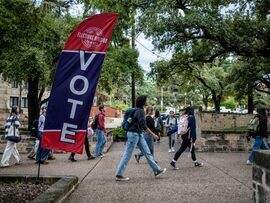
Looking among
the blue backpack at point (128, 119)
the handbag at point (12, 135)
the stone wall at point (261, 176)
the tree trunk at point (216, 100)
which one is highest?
the tree trunk at point (216, 100)

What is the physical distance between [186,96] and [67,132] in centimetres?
6644

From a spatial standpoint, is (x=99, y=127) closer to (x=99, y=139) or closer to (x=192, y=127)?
(x=99, y=139)

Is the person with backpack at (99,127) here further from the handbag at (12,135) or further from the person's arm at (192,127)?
the person's arm at (192,127)

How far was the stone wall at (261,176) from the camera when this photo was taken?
4941mm

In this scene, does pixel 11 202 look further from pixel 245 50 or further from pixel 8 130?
pixel 245 50

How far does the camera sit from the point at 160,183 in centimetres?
888

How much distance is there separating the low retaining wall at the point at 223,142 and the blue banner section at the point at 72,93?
37.1ft

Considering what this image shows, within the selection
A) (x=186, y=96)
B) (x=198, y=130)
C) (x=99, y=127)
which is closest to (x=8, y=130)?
(x=99, y=127)

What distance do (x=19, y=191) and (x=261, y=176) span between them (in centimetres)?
420

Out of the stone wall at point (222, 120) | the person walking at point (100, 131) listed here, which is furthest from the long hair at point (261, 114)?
the stone wall at point (222, 120)

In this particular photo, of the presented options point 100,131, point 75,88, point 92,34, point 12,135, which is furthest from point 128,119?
point 100,131

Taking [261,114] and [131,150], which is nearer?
[131,150]

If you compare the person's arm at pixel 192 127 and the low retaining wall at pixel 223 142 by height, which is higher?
the person's arm at pixel 192 127

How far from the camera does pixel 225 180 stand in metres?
9.28
